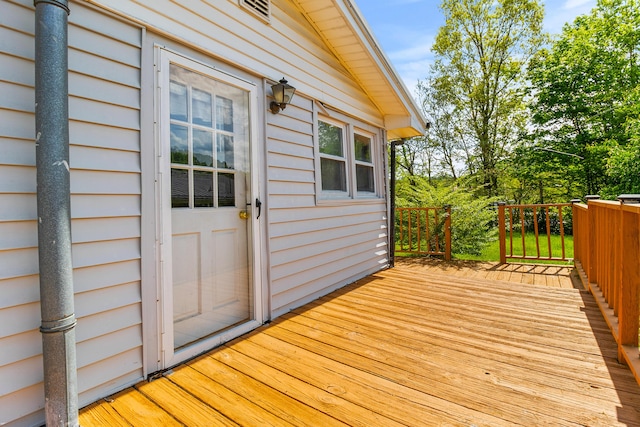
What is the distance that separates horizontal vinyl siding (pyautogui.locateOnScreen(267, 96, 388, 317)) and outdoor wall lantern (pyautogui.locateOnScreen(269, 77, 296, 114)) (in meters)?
0.09

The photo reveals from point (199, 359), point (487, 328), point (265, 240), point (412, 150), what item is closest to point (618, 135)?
point (412, 150)

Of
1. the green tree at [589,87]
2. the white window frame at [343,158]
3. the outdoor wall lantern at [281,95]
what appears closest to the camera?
the outdoor wall lantern at [281,95]

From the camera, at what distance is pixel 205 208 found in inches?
89.1

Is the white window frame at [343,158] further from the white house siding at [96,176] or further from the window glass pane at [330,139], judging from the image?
the white house siding at [96,176]

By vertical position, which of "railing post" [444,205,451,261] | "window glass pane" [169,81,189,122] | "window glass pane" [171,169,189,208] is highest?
"window glass pane" [169,81,189,122]

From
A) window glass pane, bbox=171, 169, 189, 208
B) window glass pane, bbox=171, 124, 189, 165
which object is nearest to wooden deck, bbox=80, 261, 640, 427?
window glass pane, bbox=171, 169, 189, 208

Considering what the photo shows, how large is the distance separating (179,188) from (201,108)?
63cm

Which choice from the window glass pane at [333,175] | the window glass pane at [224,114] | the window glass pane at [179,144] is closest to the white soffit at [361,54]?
the window glass pane at [333,175]

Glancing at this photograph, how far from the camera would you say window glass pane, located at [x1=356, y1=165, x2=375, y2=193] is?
4.48 metres

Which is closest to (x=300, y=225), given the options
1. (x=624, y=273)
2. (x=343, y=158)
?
(x=343, y=158)

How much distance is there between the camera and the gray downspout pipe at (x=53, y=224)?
4.45 feet

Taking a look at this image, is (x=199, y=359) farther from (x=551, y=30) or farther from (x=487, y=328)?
(x=551, y=30)

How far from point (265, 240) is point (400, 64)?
1217cm

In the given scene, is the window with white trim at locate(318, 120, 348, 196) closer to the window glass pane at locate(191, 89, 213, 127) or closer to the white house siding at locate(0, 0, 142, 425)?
the window glass pane at locate(191, 89, 213, 127)
